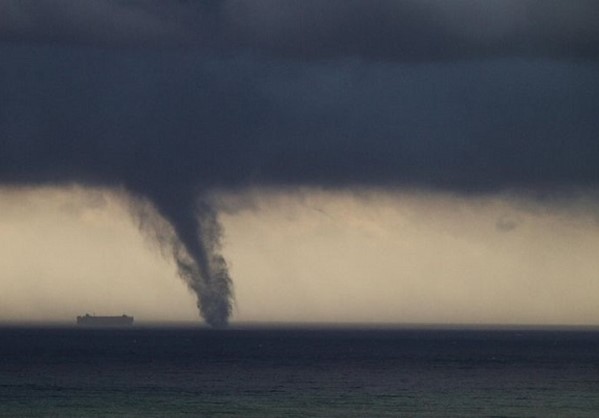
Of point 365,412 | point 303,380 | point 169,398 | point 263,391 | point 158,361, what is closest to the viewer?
point 365,412

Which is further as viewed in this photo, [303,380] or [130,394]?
[303,380]

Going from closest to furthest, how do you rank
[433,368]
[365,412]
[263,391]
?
[365,412] → [263,391] → [433,368]

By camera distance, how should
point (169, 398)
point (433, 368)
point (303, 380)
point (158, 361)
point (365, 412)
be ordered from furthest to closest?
1. point (158, 361)
2. point (433, 368)
3. point (303, 380)
4. point (169, 398)
5. point (365, 412)

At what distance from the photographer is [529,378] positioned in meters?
136

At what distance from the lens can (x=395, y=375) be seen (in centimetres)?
13975

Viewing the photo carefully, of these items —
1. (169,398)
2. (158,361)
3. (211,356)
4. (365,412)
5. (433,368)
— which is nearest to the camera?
(365,412)

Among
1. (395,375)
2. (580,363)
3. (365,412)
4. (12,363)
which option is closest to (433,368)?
(395,375)

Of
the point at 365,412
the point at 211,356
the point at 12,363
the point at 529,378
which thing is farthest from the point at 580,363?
the point at 365,412

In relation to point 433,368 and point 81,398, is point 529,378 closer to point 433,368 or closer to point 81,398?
point 433,368

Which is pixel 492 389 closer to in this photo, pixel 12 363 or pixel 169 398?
pixel 169 398

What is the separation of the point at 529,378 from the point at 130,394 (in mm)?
51266

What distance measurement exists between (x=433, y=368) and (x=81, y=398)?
6591 centimetres

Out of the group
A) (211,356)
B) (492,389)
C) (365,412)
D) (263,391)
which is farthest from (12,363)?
(365,412)

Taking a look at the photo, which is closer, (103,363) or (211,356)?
(103,363)
